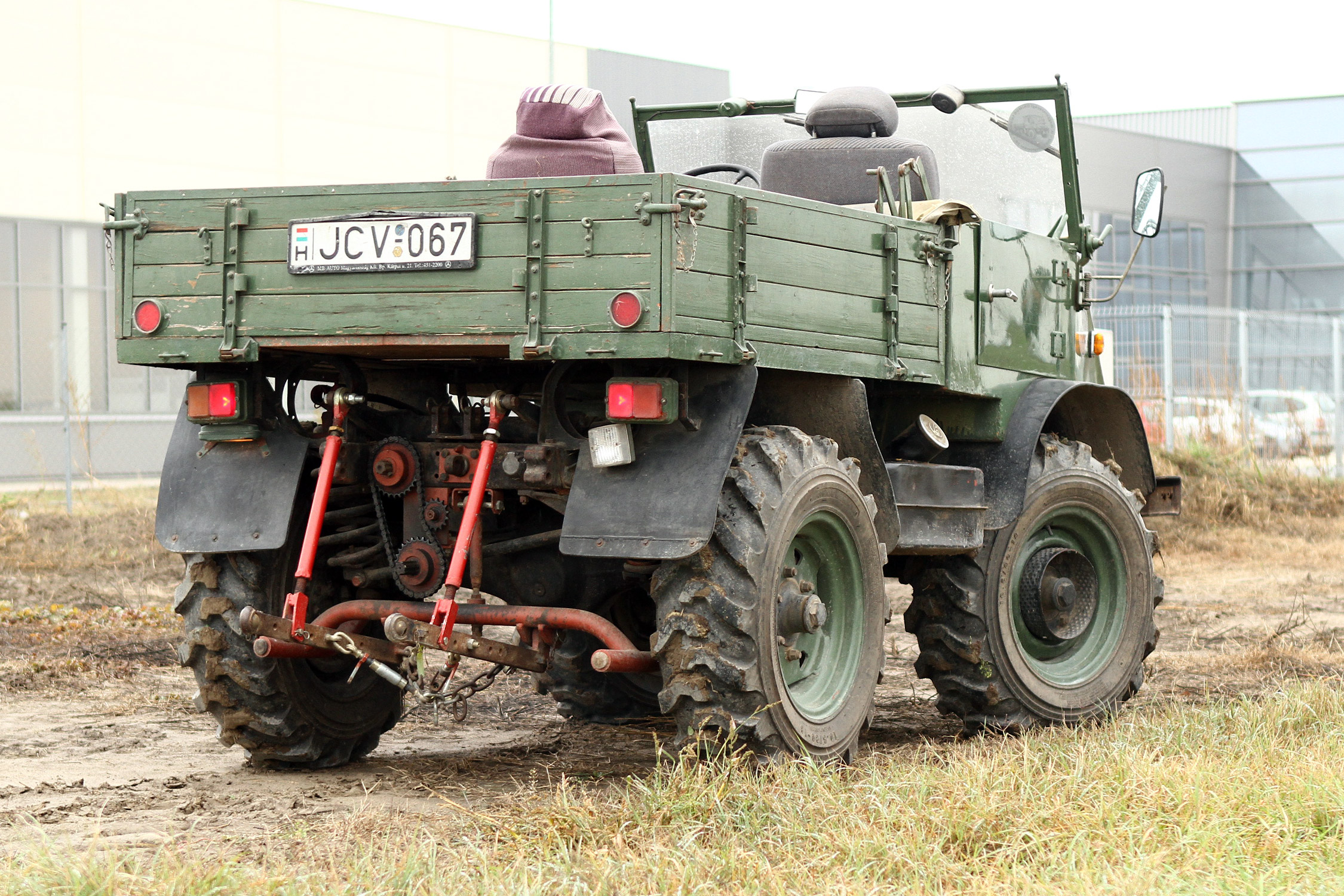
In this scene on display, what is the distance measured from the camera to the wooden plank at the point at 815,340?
506 centimetres

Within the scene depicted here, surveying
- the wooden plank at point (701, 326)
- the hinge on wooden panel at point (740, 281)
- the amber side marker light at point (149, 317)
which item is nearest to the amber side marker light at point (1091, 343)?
the hinge on wooden panel at point (740, 281)

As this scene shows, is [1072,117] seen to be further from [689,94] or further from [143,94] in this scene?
[689,94]

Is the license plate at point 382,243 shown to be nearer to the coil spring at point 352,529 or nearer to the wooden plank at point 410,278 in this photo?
the wooden plank at point 410,278

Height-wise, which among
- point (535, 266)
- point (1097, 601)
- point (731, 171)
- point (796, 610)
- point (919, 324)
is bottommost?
point (1097, 601)

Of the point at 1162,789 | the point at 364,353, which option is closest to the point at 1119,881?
the point at 1162,789

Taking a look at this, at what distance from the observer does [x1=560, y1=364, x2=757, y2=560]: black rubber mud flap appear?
4.82 metres

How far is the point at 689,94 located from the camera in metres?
27.1

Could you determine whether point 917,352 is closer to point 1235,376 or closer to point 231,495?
point 231,495

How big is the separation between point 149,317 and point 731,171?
288 cm

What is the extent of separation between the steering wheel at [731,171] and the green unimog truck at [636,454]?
169 millimetres

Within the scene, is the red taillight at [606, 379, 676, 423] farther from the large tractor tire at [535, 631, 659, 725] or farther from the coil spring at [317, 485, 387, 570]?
the large tractor tire at [535, 631, 659, 725]

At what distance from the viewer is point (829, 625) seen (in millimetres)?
5570

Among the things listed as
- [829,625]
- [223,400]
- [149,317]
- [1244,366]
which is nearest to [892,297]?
[829,625]

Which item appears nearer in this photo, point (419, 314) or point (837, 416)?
point (419, 314)
